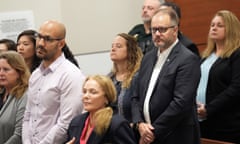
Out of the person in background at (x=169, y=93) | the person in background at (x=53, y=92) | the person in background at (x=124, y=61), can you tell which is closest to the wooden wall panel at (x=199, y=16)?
the person in background at (x=124, y=61)

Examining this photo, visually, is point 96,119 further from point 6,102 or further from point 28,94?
point 6,102

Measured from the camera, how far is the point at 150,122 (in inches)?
113

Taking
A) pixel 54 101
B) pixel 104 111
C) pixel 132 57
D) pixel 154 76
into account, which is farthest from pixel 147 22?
pixel 104 111

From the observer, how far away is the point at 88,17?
5.21 metres

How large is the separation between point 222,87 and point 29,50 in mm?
1701

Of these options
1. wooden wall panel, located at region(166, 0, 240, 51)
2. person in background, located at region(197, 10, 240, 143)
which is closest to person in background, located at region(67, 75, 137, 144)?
person in background, located at region(197, 10, 240, 143)

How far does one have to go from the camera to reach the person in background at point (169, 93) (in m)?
2.74

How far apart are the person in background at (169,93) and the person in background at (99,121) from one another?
222 mm

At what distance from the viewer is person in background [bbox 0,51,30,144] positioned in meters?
3.31

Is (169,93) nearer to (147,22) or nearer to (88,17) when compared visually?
(147,22)

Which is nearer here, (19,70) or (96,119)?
(96,119)

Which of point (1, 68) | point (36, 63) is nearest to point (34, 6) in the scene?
point (36, 63)

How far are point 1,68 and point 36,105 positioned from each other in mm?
605

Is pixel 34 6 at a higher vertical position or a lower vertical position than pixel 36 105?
higher
